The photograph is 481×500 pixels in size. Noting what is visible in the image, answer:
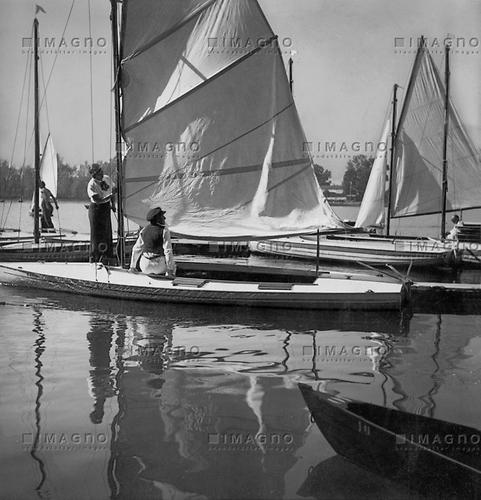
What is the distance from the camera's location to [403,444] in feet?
14.0

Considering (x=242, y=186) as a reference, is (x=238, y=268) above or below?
below

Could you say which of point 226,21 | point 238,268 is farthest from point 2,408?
point 226,21

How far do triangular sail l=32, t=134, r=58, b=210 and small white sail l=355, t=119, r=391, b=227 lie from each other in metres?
12.5

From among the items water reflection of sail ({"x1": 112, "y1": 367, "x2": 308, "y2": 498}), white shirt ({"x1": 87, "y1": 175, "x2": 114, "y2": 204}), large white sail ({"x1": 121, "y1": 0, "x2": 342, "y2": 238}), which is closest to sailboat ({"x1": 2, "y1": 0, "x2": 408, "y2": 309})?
large white sail ({"x1": 121, "y1": 0, "x2": 342, "y2": 238})

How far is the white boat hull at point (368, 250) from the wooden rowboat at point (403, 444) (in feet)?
45.2

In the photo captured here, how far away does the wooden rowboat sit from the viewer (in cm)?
418

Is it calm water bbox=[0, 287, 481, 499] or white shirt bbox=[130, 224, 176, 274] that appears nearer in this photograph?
calm water bbox=[0, 287, 481, 499]

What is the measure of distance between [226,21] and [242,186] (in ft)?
10.7

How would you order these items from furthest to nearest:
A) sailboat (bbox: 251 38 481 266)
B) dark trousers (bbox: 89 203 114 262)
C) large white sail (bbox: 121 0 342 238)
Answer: sailboat (bbox: 251 38 481 266) < dark trousers (bbox: 89 203 114 262) < large white sail (bbox: 121 0 342 238)

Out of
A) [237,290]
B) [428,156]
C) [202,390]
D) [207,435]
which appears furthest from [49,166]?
[207,435]

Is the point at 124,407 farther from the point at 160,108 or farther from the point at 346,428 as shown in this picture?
the point at 160,108

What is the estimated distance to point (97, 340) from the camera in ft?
30.0

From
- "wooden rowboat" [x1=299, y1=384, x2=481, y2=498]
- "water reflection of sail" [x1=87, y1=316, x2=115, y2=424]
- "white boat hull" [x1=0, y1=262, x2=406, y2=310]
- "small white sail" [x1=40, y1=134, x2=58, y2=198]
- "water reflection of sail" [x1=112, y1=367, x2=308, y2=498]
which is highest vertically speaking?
"small white sail" [x1=40, y1=134, x2=58, y2=198]

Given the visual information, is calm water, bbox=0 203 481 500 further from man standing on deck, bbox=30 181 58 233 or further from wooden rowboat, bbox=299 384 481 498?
man standing on deck, bbox=30 181 58 233
